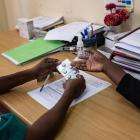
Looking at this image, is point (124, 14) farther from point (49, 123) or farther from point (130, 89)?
point (49, 123)

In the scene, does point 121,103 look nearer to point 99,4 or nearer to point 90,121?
point 90,121

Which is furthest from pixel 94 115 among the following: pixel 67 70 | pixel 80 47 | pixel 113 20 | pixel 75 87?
pixel 113 20

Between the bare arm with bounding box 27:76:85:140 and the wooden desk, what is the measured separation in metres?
0.03

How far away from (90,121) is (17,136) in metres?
0.27

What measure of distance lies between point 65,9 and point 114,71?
87cm

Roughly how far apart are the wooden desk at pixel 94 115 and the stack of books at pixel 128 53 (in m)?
0.11

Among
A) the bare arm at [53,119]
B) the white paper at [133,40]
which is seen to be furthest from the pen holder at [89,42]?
the bare arm at [53,119]

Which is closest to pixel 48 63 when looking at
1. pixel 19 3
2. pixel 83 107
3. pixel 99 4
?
pixel 83 107

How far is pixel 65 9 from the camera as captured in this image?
1909 mm

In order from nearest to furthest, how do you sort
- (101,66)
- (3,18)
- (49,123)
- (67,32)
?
(49,123), (101,66), (67,32), (3,18)

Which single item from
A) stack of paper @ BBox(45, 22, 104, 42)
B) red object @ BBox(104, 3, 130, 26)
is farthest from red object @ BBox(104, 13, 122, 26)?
stack of paper @ BBox(45, 22, 104, 42)

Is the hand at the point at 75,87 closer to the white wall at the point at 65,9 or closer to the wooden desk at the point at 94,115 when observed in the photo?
the wooden desk at the point at 94,115

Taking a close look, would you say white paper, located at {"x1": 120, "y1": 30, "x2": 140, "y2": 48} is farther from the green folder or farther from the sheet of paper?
the green folder

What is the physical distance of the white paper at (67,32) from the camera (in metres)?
1.56
